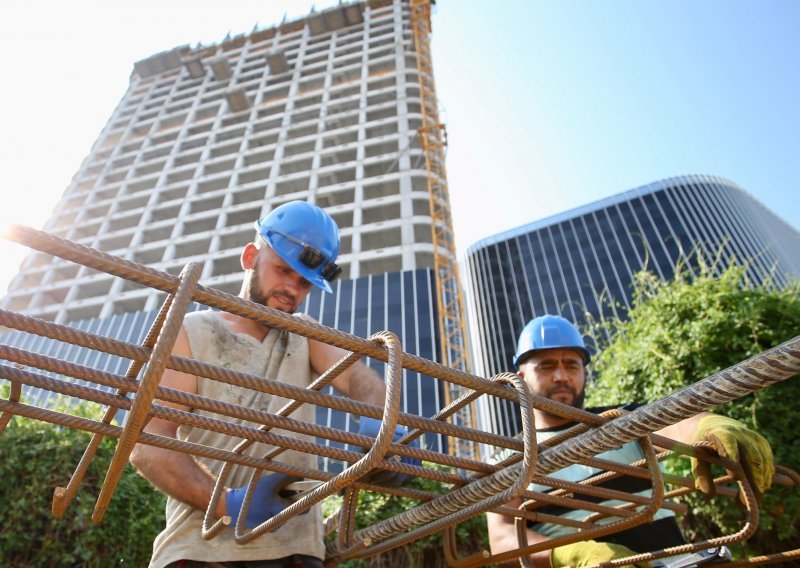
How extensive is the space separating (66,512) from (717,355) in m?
4.97

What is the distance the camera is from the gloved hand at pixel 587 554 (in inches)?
66.3

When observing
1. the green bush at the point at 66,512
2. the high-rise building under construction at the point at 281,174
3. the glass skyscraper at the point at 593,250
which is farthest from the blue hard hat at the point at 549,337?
the glass skyscraper at the point at 593,250

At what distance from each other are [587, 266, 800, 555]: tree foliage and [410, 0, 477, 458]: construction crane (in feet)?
67.0

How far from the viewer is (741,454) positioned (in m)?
1.43

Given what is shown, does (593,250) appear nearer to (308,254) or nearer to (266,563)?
(308,254)

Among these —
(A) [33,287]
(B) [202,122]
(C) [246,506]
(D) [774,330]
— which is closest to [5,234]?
(C) [246,506]

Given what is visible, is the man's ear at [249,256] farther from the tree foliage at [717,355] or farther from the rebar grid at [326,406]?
the tree foliage at [717,355]

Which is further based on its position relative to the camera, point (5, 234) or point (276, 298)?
point (276, 298)

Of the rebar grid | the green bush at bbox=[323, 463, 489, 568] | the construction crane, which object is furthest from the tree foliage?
the construction crane

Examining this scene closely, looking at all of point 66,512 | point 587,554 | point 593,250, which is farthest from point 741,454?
point 593,250

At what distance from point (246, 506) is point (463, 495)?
621 mm

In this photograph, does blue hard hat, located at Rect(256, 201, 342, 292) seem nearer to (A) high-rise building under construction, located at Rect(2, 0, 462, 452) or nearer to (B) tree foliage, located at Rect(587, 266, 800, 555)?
(B) tree foliage, located at Rect(587, 266, 800, 555)

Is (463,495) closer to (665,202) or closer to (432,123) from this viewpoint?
(432,123)

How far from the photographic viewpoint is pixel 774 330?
3.78 metres
